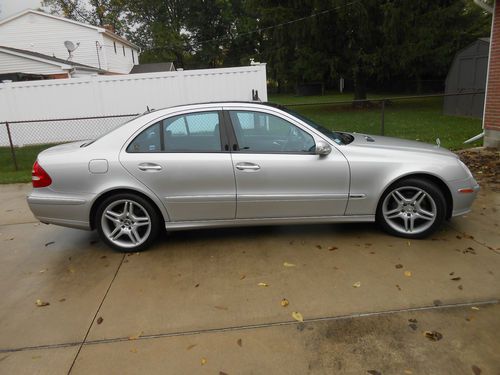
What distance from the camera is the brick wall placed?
8.26 m

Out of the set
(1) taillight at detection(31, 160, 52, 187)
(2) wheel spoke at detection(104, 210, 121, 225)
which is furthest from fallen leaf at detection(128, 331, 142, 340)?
(1) taillight at detection(31, 160, 52, 187)

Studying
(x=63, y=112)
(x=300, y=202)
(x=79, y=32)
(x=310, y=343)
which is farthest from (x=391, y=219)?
(x=79, y=32)

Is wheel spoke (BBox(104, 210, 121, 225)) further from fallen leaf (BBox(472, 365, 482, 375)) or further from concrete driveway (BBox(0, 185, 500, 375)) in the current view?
fallen leaf (BBox(472, 365, 482, 375))

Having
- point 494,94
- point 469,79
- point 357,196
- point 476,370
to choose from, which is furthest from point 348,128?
point 476,370

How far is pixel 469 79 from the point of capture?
14539mm

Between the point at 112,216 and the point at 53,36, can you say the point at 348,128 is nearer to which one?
the point at 112,216

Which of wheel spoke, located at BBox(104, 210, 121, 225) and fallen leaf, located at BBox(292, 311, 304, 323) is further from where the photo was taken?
wheel spoke, located at BBox(104, 210, 121, 225)

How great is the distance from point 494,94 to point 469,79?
6920 mm

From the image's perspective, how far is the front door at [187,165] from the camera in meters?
4.11

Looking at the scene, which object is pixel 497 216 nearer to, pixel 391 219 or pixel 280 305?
pixel 391 219

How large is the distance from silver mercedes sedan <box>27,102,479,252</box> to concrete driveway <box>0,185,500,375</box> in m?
0.36

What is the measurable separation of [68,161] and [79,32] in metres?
24.7

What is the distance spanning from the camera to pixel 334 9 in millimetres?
20312

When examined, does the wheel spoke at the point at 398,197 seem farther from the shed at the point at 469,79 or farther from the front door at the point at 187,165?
the shed at the point at 469,79
